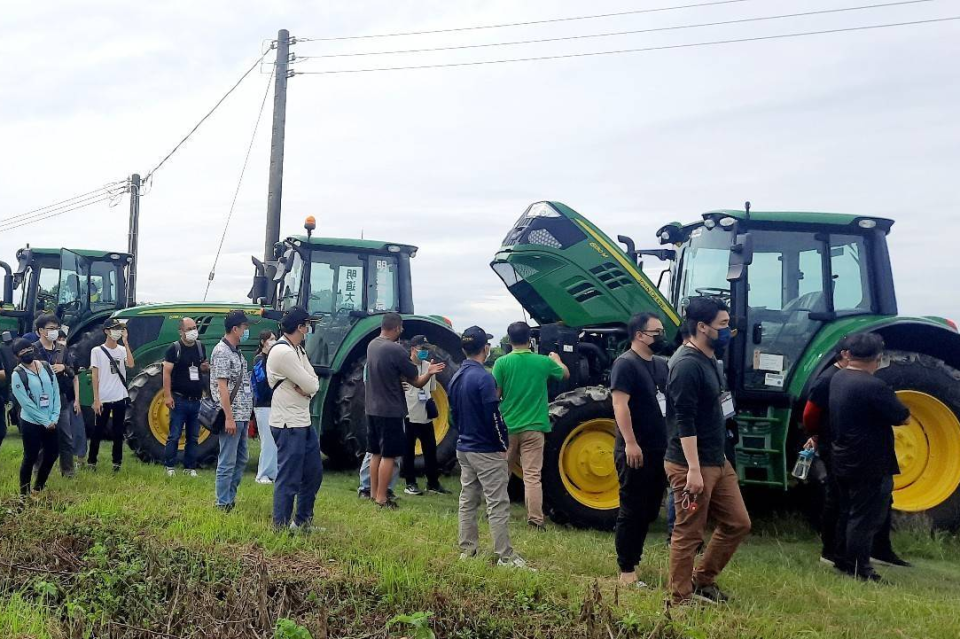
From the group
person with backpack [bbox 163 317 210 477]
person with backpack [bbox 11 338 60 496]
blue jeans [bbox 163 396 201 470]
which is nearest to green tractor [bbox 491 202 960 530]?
person with backpack [bbox 163 317 210 477]

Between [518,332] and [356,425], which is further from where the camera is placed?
[356,425]

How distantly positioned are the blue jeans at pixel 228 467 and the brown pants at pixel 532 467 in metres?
2.15

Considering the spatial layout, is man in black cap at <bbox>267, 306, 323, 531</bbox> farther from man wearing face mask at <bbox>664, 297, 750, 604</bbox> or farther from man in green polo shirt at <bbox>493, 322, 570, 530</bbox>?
man wearing face mask at <bbox>664, 297, 750, 604</bbox>

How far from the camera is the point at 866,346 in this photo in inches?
213

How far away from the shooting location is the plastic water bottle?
6.06 metres

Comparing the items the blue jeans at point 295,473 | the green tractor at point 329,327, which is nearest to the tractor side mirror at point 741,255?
the blue jeans at point 295,473

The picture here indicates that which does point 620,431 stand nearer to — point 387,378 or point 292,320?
point 292,320

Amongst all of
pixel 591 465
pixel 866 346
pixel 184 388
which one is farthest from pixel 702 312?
pixel 184 388

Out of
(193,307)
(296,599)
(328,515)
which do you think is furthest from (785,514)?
(193,307)

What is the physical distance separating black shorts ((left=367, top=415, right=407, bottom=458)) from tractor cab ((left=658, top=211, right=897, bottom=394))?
2.75m

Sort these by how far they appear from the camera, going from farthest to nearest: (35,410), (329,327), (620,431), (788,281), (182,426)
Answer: (329,327)
(182,426)
(788,281)
(35,410)
(620,431)

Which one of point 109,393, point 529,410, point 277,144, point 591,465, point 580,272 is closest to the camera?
point 529,410

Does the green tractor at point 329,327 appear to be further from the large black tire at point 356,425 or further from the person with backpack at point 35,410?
the person with backpack at point 35,410

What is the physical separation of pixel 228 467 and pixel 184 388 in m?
2.06
